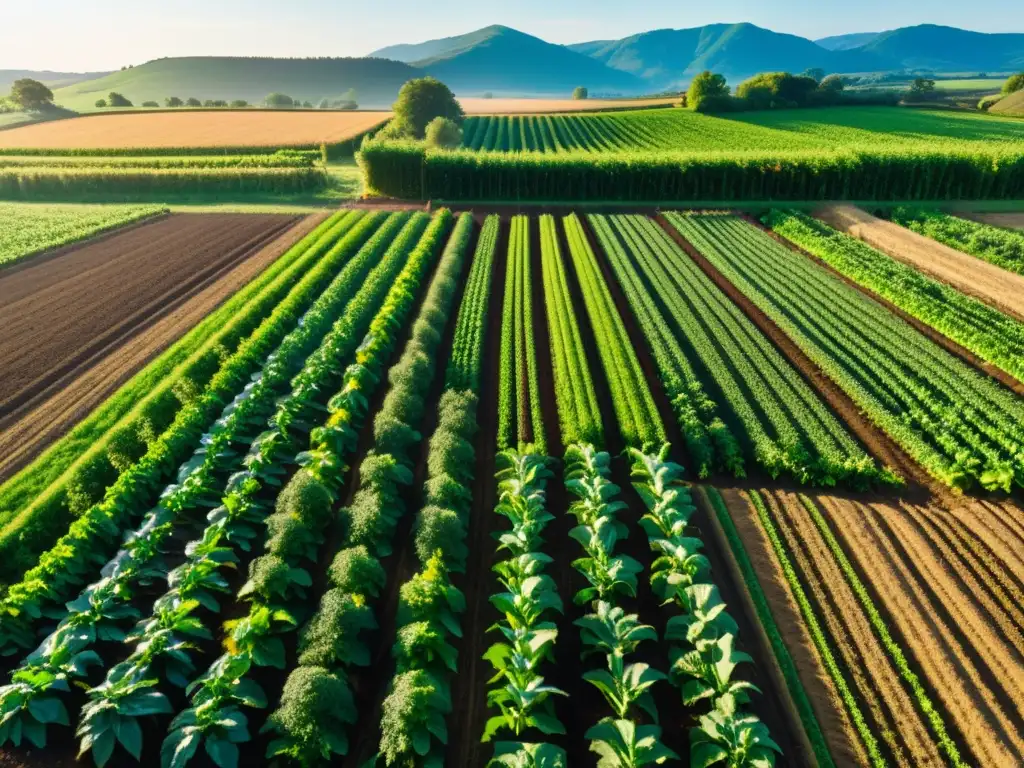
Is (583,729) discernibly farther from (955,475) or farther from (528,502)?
(955,475)

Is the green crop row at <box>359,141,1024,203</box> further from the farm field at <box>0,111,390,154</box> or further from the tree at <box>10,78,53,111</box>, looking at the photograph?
the tree at <box>10,78,53,111</box>

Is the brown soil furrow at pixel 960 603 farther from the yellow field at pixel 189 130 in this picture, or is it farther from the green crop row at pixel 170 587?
the yellow field at pixel 189 130

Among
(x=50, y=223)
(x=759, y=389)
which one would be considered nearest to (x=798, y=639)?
(x=759, y=389)

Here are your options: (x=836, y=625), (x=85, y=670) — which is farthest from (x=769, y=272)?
(x=85, y=670)

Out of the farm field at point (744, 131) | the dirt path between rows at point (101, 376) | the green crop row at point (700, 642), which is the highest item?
the farm field at point (744, 131)

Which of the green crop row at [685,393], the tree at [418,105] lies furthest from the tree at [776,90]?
the green crop row at [685,393]

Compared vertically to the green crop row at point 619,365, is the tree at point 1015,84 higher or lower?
higher
